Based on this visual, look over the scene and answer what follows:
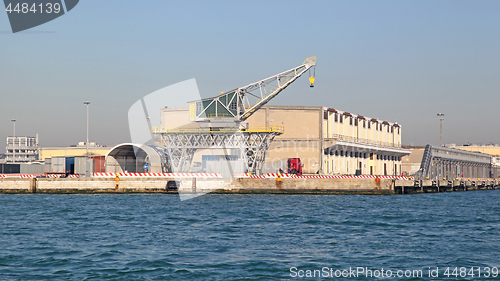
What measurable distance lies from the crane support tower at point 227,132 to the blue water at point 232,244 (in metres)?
30.1

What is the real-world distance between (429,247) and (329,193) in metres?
33.6

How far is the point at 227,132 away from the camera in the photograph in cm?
6147

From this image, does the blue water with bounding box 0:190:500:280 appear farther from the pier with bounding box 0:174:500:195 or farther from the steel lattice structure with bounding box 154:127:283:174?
the steel lattice structure with bounding box 154:127:283:174

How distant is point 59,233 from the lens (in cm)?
2292

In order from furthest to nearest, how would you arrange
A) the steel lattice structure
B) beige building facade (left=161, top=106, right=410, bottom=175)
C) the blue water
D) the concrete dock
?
beige building facade (left=161, top=106, right=410, bottom=175)
the steel lattice structure
the concrete dock
the blue water

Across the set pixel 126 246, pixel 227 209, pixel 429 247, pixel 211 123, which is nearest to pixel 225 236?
pixel 126 246

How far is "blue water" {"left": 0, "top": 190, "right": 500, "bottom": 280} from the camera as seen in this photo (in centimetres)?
1563

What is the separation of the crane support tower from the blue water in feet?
98.8

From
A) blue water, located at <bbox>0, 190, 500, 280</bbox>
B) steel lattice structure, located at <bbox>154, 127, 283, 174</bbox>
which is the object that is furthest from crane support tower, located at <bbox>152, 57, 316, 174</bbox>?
blue water, located at <bbox>0, 190, 500, 280</bbox>

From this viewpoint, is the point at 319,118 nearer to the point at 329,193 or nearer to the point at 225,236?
the point at 329,193

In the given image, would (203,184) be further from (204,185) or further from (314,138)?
(314,138)

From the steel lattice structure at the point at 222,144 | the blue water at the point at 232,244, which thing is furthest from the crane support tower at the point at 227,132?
the blue water at the point at 232,244

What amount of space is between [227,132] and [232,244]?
41.9 meters

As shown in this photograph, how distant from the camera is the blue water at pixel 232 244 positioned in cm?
1563
